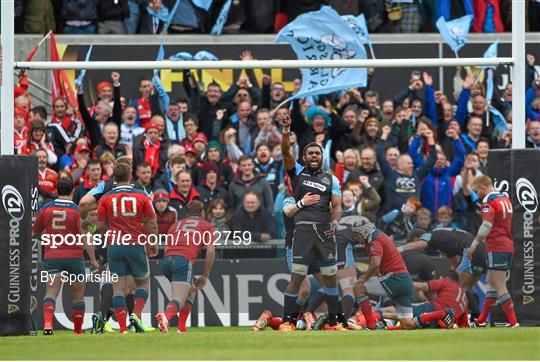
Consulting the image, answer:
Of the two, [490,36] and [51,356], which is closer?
[51,356]

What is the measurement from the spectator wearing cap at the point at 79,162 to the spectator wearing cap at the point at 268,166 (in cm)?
257

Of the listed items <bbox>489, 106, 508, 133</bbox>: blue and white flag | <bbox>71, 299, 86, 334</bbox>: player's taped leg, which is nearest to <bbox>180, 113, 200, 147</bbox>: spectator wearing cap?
<bbox>71, 299, 86, 334</bbox>: player's taped leg

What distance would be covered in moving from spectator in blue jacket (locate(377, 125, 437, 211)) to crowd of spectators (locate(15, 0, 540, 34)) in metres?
4.58

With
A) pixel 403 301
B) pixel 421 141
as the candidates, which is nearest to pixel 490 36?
pixel 421 141

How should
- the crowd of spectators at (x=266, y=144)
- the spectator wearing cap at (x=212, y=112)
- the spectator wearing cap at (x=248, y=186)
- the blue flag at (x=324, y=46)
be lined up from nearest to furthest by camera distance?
1. the crowd of spectators at (x=266, y=144)
2. the spectator wearing cap at (x=248, y=186)
3. the blue flag at (x=324, y=46)
4. the spectator wearing cap at (x=212, y=112)

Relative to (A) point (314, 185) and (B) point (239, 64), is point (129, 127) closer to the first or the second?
(B) point (239, 64)

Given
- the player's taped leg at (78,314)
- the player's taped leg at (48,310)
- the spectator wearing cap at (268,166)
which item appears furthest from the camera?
the spectator wearing cap at (268,166)

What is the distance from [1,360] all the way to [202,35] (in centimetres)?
1327

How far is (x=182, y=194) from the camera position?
21469 mm

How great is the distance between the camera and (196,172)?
2330cm

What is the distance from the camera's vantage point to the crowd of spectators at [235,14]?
27.7 m

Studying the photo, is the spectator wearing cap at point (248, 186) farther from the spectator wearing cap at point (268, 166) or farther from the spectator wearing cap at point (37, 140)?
the spectator wearing cap at point (37, 140)

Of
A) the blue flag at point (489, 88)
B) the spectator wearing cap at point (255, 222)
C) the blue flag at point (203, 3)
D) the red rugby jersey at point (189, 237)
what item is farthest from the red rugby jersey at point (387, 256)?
the blue flag at point (203, 3)

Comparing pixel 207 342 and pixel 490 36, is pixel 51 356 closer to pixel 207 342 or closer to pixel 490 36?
pixel 207 342
